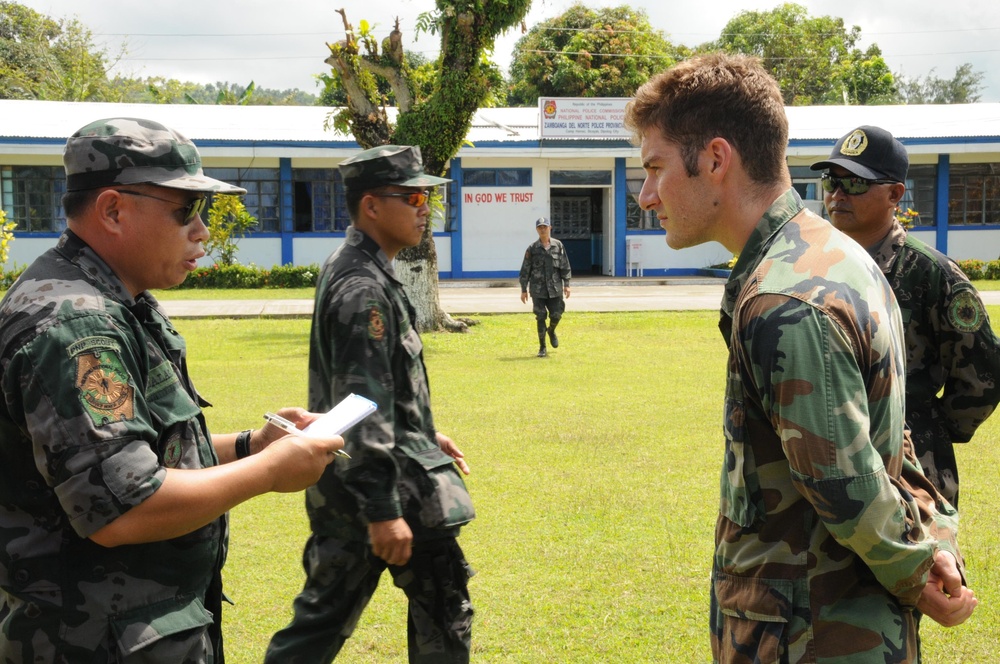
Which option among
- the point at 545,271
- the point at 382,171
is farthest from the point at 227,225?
the point at 382,171

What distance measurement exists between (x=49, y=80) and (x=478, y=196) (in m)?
27.9

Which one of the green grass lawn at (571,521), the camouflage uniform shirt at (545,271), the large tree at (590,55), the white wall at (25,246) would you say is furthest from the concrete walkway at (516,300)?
the large tree at (590,55)

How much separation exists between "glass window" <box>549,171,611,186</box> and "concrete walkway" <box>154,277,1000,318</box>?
2883 millimetres

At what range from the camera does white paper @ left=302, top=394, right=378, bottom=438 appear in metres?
2.33

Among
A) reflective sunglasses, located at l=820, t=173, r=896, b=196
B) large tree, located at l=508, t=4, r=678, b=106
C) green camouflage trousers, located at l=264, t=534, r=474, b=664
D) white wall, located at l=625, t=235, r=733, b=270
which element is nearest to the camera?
green camouflage trousers, located at l=264, t=534, r=474, b=664

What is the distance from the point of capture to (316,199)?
91.5 feet

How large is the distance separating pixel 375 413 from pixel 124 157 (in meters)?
1.36

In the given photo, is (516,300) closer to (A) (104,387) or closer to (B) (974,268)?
(B) (974,268)

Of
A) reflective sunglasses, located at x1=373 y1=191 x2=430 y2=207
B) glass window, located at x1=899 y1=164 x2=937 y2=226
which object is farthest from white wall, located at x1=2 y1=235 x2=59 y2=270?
reflective sunglasses, located at x1=373 y1=191 x2=430 y2=207

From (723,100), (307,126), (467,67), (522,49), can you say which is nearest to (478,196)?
(307,126)

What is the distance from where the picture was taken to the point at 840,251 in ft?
6.47

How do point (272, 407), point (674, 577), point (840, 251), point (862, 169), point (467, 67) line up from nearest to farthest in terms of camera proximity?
point (840, 251) → point (862, 169) → point (674, 577) → point (272, 407) → point (467, 67)

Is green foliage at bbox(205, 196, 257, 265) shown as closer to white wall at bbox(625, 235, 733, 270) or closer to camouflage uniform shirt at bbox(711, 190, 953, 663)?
white wall at bbox(625, 235, 733, 270)

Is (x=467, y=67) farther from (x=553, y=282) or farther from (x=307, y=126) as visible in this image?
(x=307, y=126)
